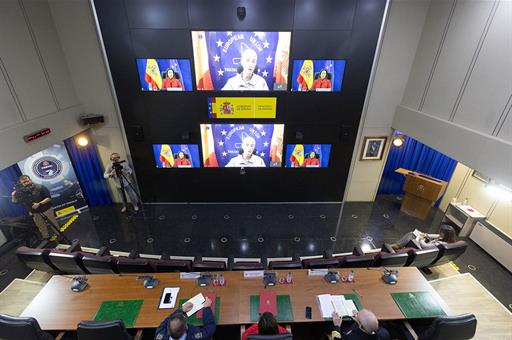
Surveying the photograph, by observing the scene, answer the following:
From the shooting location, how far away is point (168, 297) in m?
2.96

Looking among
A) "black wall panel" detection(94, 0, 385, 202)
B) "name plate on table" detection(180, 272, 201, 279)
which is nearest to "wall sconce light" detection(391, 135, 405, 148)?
"black wall panel" detection(94, 0, 385, 202)

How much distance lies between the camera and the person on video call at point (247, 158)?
560 centimetres

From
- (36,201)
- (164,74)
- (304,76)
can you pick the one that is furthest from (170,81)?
(36,201)

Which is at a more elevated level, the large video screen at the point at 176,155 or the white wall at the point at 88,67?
the white wall at the point at 88,67

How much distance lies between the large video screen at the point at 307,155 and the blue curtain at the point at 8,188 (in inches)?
232

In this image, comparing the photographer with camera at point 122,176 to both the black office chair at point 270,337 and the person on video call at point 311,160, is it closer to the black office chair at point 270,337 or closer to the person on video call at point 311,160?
the person on video call at point 311,160

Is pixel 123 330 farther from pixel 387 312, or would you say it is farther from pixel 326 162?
pixel 326 162

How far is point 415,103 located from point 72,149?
25.7 feet

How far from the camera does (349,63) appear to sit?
494 centimetres

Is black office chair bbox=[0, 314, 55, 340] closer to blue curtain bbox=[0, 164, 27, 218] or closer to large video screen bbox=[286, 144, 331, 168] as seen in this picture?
blue curtain bbox=[0, 164, 27, 218]

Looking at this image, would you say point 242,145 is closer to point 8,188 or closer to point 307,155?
point 307,155

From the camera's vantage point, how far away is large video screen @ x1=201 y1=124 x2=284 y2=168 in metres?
5.45

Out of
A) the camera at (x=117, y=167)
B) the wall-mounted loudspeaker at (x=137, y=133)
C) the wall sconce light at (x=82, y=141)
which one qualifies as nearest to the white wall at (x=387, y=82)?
the wall-mounted loudspeaker at (x=137, y=133)

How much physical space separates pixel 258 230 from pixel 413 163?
481cm
